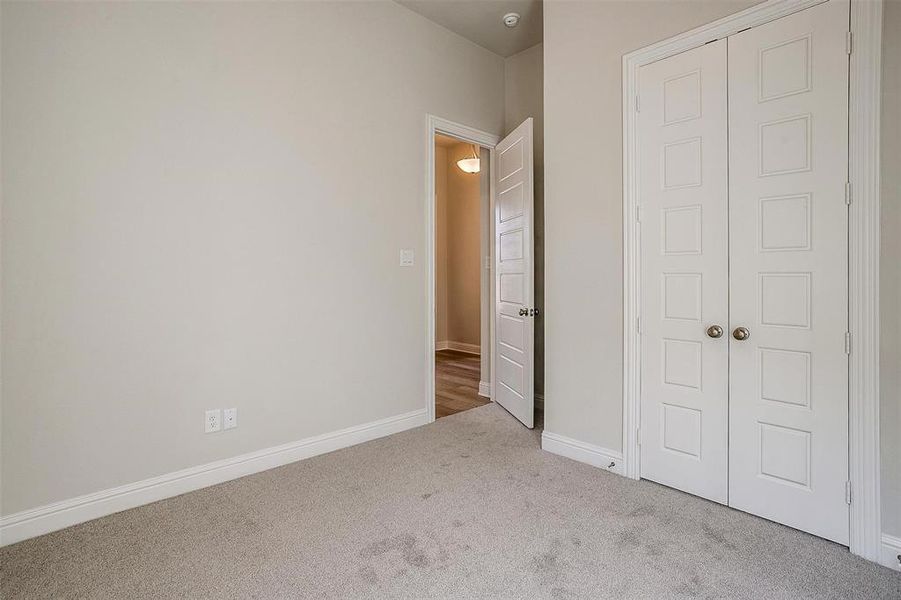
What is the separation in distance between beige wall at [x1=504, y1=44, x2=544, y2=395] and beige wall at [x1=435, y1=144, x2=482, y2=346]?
254cm

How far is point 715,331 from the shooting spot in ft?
7.26

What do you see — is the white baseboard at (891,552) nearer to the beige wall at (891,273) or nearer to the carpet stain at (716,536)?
the beige wall at (891,273)

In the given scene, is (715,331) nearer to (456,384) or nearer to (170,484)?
(170,484)

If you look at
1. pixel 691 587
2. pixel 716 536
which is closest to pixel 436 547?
pixel 691 587

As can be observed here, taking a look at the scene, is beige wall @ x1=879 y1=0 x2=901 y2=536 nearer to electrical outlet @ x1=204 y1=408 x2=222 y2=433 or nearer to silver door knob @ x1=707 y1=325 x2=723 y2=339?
silver door knob @ x1=707 y1=325 x2=723 y2=339

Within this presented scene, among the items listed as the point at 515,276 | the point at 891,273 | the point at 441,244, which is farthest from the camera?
the point at 441,244

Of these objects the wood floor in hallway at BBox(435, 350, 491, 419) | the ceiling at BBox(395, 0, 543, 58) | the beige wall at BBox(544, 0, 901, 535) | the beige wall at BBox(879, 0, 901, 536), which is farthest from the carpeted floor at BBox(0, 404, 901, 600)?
the ceiling at BBox(395, 0, 543, 58)

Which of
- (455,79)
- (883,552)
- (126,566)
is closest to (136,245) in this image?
(126,566)

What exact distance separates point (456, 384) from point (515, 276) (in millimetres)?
1739

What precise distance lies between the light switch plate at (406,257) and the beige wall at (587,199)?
103cm

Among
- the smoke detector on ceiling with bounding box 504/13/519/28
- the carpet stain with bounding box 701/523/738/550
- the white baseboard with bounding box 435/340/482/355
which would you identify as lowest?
the carpet stain with bounding box 701/523/738/550

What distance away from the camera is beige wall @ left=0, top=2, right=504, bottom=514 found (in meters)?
2.01

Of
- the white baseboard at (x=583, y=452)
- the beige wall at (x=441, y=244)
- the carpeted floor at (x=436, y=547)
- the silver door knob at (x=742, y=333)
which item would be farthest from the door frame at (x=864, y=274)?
the beige wall at (x=441, y=244)

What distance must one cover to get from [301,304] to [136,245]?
2.97 feet
